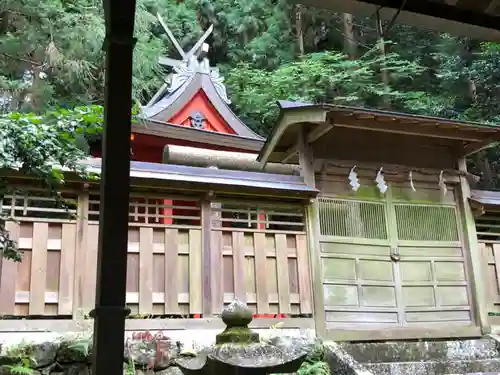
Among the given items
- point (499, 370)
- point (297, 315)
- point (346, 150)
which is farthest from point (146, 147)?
point (499, 370)

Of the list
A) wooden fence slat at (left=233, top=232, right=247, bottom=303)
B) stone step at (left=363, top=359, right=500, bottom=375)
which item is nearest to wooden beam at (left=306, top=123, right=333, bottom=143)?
wooden fence slat at (left=233, top=232, right=247, bottom=303)

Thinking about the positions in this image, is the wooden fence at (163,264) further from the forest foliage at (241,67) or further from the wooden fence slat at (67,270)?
the forest foliage at (241,67)

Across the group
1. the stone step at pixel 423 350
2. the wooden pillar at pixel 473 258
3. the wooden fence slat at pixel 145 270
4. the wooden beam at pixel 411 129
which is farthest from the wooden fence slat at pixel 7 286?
the wooden pillar at pixel 473 258

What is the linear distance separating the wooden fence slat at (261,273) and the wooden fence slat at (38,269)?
253 cm

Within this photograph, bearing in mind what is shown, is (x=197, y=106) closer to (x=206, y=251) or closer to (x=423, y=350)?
(x=206, y=251)

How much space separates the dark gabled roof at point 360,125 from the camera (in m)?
7.02

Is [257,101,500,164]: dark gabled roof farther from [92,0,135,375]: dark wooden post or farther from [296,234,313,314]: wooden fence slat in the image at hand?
[92,0,135,375]: dark wooden post

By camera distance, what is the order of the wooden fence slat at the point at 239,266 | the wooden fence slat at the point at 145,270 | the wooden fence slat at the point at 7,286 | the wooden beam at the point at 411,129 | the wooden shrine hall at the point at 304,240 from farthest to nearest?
the wooden beam at the point at 411,129 < the wooden fence slat at the point at 239,266 < the wooden fence slat at the point at 145,270 < the wooden shrine hall at the point at 304,240 < the wooden fence slat at the point at 7,286

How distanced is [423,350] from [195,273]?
10.9ft

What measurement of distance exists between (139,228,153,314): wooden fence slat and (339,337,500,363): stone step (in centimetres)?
255

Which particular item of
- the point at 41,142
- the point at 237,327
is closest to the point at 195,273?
the point at 41,142

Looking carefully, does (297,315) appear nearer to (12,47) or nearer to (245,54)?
(12,47)

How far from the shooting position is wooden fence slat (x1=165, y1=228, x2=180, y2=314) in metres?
6.25

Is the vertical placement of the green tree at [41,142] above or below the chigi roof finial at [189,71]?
below
